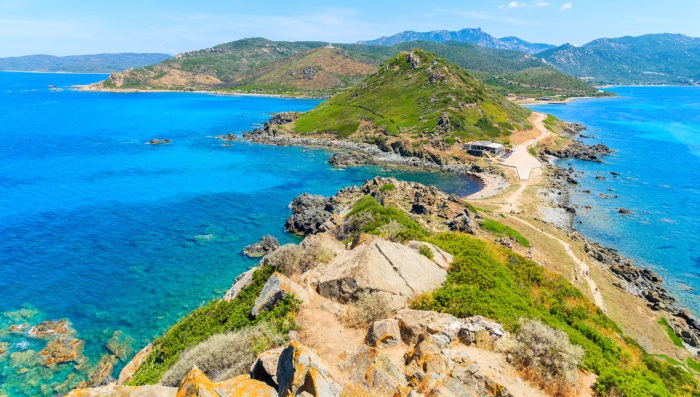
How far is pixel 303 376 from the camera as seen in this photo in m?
12.8

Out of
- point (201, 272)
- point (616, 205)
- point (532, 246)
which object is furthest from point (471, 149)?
point (201, 272)

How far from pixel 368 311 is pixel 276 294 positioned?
5.64m

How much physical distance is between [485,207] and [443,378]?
6518cm

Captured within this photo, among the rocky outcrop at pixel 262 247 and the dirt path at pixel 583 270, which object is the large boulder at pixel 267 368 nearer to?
the dirt path at pixel 583 270

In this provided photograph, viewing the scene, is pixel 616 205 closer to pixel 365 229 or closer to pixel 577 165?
pixel 577 165

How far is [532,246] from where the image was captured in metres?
54.3

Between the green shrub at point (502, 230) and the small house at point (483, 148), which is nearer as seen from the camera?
the green shrub at point (502, 230)

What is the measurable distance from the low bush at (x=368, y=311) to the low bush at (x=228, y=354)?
12.4 ft

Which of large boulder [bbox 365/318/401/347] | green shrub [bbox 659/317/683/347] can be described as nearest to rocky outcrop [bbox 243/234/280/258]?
large boulder [bbox 365/318/401/347]

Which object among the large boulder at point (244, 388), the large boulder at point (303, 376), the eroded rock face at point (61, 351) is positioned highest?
the large boulder at point (303, 376)

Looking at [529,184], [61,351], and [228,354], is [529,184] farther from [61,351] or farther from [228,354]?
[61,351]

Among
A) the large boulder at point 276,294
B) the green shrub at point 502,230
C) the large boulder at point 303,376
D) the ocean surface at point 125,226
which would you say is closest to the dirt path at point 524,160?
the ocean surface at point 125,226

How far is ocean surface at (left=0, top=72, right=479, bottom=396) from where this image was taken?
39094 mm

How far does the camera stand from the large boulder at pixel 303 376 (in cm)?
1235
